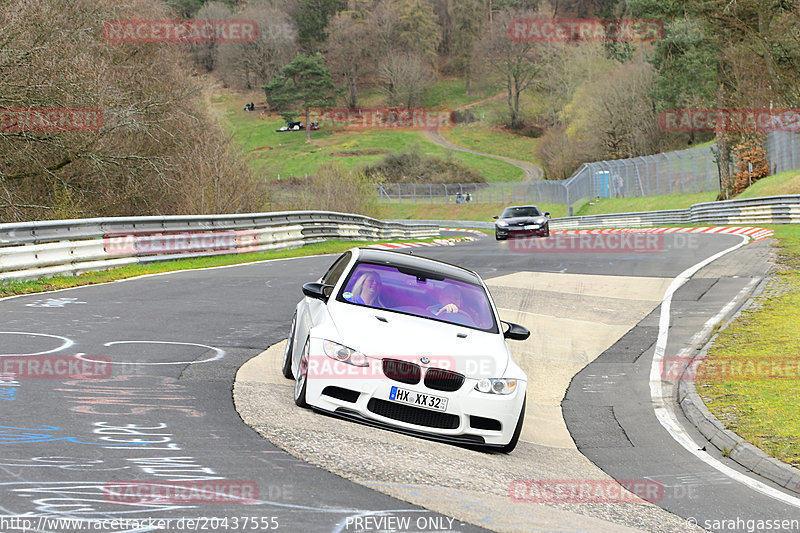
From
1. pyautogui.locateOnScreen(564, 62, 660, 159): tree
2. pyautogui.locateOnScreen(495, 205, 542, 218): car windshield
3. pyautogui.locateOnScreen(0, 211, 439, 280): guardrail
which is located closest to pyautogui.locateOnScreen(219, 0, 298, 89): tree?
pyautogui.locateOnScreen(564, 62, 660, 159): tree

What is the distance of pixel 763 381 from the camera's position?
1127cm

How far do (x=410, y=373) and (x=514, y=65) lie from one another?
459 ft

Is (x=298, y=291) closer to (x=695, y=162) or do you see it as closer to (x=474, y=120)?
(x=695, y=162)

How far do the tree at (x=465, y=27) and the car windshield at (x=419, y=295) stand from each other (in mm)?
166293

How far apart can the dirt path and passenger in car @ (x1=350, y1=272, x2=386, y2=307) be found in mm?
108709

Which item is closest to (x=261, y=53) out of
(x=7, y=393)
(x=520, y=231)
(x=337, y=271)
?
(x=520, y=231)

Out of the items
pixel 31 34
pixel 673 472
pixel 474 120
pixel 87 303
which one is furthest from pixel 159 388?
pixel 474 120

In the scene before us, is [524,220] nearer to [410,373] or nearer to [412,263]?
[412,263]

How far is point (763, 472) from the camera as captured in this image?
26.3 feet

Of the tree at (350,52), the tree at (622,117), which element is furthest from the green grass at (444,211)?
the tree at (350,52)

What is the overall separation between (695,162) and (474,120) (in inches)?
3466

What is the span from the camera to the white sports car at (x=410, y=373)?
7.76 metres

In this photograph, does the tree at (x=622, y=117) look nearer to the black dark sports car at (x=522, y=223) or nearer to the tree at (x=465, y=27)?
the black dark sports car at (x=522, y=223)

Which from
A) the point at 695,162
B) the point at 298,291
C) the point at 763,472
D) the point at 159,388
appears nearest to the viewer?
the point at 763,472
